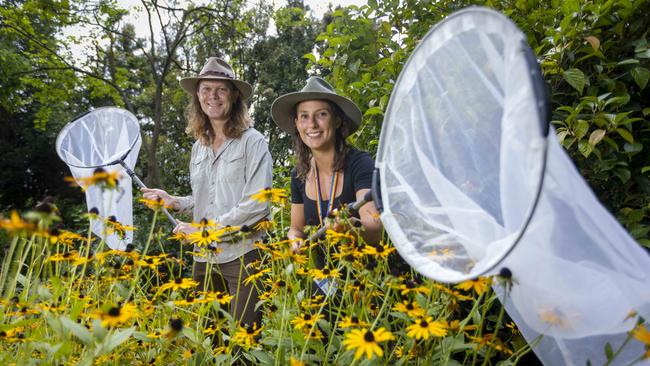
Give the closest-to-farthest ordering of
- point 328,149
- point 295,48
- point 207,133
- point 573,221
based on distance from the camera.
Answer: point 573,221, point 328,149, point 207,133, point 295,48

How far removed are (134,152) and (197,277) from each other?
71cm

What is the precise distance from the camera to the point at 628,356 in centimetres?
84

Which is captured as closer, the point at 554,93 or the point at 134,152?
the point at 554,93

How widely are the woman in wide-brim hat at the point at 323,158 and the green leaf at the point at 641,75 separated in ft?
2.88

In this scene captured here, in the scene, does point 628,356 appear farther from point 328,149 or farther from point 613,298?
point 328,149

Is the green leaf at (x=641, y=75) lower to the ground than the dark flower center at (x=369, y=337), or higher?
higher

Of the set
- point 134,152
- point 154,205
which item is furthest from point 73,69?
point 154,205

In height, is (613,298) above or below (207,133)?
below

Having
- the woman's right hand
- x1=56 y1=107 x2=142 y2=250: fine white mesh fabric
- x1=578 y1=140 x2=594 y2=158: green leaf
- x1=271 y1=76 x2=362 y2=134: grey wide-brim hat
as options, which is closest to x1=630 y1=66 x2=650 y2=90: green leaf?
x1=578 y1=140 x2=594 y2=158: green leaf

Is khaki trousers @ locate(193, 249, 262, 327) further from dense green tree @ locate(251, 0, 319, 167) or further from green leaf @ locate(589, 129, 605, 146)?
dense green tree @ locate(251, 0, 319, 167)

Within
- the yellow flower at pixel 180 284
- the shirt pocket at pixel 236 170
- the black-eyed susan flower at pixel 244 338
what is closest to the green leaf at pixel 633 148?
the black-eyed susan flower at pixel 244 338

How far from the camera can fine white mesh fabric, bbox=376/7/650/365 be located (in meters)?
0.61

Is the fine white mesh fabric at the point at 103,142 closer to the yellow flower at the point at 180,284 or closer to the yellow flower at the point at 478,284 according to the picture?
the yellow flower at the point at 180,284

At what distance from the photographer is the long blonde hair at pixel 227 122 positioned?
2072 millimetres
